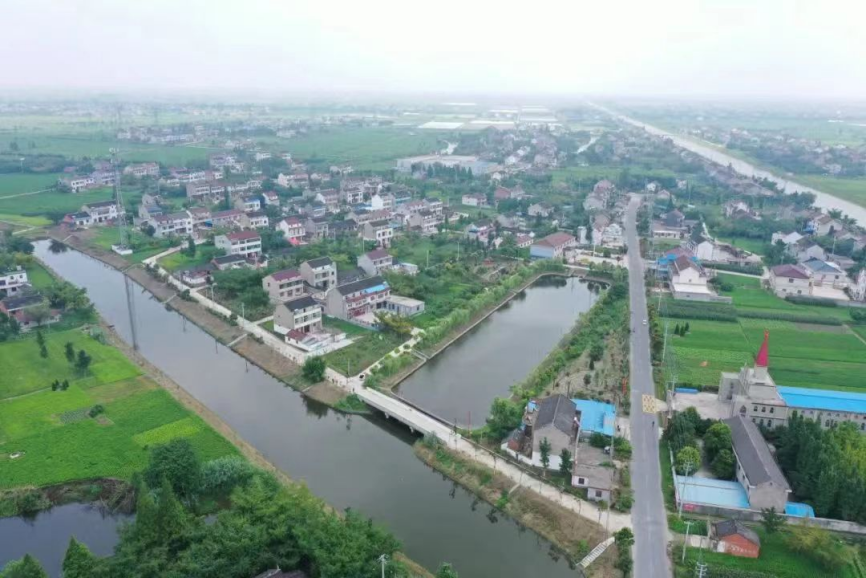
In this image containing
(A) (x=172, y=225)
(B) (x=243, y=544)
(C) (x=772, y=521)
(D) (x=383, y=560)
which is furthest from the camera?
(A) (x=172, y=225)

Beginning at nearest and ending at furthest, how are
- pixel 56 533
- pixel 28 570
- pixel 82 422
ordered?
pixel 28 570 → pixel 56 533 → pixel 82 422

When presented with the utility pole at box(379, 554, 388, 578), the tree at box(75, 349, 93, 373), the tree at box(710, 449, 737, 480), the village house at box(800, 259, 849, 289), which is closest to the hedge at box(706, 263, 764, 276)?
the village house at box(800, 259, 849, 289)

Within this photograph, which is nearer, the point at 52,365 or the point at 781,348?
the point at 52,365

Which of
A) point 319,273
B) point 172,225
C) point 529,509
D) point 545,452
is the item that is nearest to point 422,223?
point 319,273

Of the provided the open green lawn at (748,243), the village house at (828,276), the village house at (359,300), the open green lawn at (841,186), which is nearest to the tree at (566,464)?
the village house at (359,300)

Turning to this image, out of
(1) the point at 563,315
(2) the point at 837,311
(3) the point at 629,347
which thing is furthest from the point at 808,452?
(2) the point at 837,311

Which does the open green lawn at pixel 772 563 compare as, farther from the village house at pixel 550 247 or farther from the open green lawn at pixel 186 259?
the open green lawn at pixel 186 259

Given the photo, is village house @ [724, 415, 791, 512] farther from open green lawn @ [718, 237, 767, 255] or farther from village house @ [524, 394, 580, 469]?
open green lawn @ [718, 237, 767, 255]

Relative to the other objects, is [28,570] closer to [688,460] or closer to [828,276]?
[688,460]
